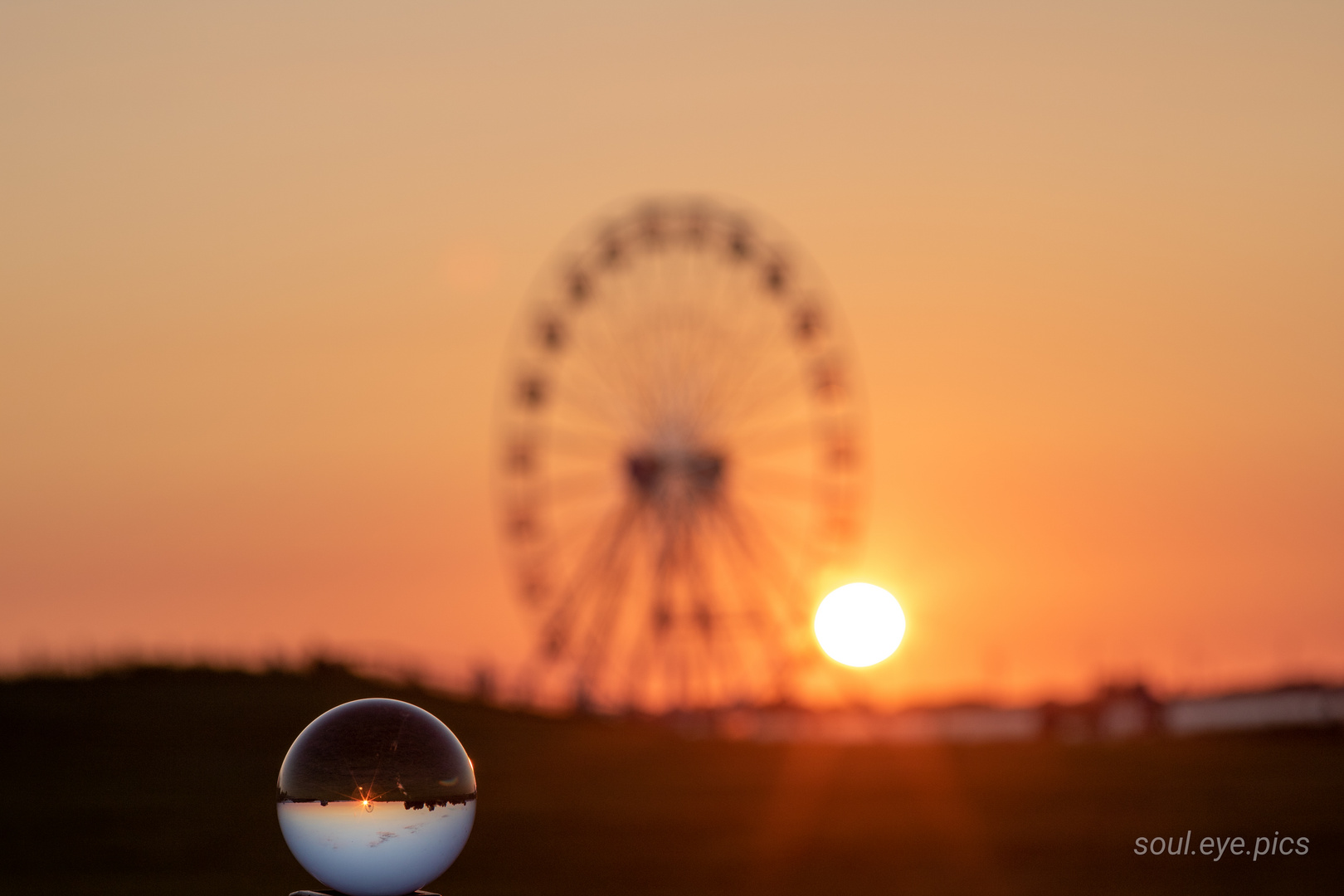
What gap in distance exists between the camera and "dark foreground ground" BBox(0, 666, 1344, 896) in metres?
18.0

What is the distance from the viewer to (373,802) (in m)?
5.60

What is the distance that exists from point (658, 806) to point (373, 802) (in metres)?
18.2

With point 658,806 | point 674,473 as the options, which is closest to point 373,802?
point 658,806

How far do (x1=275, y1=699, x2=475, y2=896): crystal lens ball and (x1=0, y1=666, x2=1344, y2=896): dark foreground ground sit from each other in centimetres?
Result: 1079

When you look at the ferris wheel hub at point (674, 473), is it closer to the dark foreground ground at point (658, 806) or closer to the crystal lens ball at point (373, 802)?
the dark foreground ground at point (658, 806)

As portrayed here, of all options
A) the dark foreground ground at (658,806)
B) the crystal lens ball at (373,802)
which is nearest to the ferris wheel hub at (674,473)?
the dark foreground ground at (658,806)

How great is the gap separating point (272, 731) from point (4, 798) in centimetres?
714

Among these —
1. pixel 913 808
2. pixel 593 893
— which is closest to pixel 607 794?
pixel 913 808

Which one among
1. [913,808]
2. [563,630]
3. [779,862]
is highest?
[563,630]

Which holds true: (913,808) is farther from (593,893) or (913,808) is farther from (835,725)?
(835,725)

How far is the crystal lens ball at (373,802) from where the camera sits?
221 inches

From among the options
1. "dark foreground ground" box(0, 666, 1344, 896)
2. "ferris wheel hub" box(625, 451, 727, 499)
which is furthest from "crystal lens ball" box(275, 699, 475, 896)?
"ferris wheel hub" box(625, 451, 727, 499)

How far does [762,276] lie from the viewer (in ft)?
135

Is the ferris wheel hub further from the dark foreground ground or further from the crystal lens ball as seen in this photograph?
the crystal lens ball
